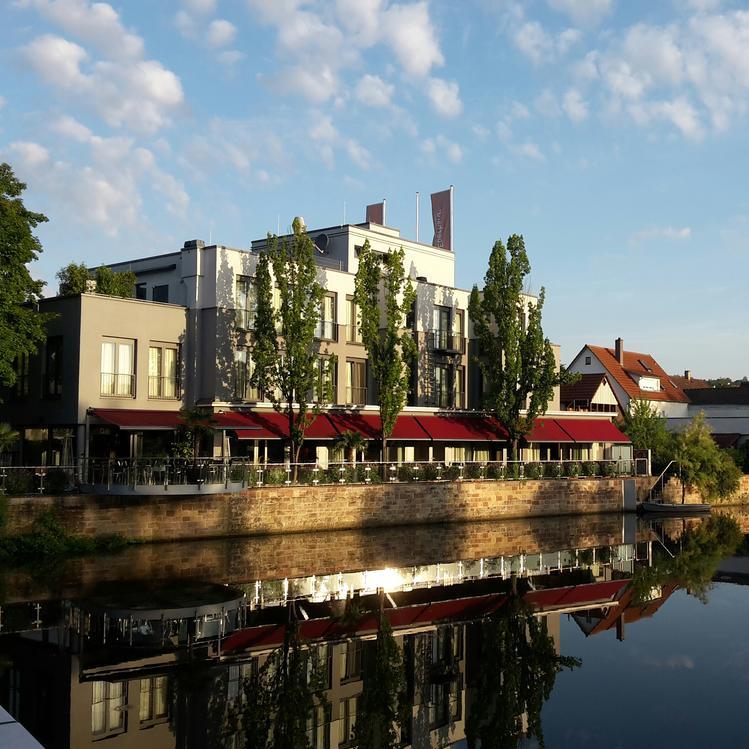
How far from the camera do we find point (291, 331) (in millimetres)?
41250

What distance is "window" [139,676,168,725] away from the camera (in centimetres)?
1471

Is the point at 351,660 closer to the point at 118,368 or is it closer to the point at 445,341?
the point at 118,368

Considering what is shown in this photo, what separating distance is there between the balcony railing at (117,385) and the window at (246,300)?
245 inches

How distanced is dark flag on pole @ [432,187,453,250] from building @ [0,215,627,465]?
13.3 m

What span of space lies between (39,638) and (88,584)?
21.1 ft

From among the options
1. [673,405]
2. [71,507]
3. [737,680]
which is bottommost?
[737,680]

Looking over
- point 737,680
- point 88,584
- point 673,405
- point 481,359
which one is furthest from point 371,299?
point 673,405

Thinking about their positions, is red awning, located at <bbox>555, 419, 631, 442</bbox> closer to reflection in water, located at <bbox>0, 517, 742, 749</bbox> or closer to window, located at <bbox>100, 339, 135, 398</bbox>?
reflection in water, located at <bbox>0, 517, 742, 749</bbox>

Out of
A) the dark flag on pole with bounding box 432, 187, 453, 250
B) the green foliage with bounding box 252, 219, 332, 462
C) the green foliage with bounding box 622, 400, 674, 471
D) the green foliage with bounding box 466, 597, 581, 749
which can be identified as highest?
the dark flag on pole with bounding box 432, 187, 453, 250

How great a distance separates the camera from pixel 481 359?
51.8 metres

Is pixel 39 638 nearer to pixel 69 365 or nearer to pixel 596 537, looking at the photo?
pixel 69 365

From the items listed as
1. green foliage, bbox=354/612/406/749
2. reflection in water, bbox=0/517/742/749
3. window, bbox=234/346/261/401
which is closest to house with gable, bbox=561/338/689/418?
window, bbox=234/346/261/401

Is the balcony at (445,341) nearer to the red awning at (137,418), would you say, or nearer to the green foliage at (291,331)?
the green foliage at (291,331)

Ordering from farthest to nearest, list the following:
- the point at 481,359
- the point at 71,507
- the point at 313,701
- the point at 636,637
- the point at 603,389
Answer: the point at 603,389
the point at 481,359
the point at 71,507
the point at 636,637
the point at 313,701
